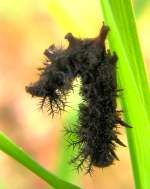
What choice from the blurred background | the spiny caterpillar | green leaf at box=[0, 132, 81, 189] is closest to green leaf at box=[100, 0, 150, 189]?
the spiny caterpillar

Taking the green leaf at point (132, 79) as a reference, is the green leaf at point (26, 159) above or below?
below

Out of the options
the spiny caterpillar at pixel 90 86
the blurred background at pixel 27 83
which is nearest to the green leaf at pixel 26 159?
the spiny caterpillar at pixel 90 86

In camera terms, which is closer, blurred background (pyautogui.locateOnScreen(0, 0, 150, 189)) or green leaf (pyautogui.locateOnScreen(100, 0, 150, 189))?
green leaf (pyautogui.locateOnScreen(100, 0, 150, 189))

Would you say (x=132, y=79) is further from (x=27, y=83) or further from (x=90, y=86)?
(x=27, y=83)

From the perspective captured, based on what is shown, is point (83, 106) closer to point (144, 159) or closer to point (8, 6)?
point (144, 159)

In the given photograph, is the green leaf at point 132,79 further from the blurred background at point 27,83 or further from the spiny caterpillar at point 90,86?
the blurred background at point 27,83

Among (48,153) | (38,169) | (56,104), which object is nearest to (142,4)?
(56,104)

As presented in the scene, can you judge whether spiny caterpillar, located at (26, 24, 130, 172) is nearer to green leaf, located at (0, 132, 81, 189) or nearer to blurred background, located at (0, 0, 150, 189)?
green leaf, located at (0, 132, 81, 189)
